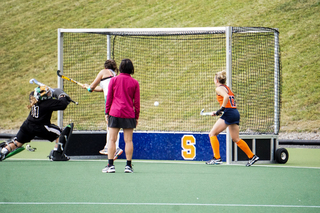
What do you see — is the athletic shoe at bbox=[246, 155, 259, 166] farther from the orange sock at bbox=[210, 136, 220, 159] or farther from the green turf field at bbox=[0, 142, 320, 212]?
the orange sock at bbox=[210, 136, 220, 159]

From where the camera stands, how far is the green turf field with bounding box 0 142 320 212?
14.4ft

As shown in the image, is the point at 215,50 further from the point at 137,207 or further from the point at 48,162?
the point at 137,207

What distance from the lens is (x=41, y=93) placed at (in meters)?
7.84

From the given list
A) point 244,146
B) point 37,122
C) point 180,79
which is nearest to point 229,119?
point 244,146

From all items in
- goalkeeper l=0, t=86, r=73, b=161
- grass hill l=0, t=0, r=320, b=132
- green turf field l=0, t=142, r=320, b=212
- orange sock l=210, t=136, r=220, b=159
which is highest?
grass hill l=0, t=0, r=320, b=132

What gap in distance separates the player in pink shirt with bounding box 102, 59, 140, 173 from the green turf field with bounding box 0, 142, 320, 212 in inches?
20.1

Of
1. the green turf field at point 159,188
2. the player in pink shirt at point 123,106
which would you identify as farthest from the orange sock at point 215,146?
the player in pink shirt at point 123,106

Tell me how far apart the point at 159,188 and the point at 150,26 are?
18.0m

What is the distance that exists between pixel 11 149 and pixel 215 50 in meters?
12.2

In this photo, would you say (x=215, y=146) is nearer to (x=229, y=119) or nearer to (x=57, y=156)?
(x=229, y=119)

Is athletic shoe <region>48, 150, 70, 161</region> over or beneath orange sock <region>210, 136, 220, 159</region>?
beneath

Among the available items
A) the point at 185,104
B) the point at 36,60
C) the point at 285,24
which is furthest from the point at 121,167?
the point at 36,60

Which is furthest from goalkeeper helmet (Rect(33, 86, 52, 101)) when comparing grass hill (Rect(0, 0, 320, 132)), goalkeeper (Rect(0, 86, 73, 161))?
grass hill (Rect(0, 0, 320, 132))

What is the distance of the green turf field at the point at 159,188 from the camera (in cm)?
440
